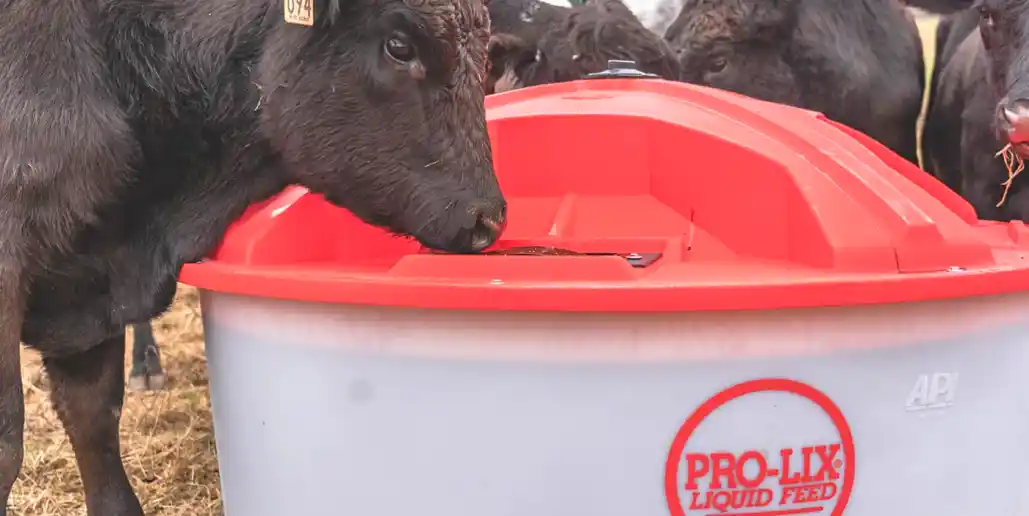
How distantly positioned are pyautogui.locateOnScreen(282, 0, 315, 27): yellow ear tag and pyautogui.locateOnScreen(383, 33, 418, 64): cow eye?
125 mm

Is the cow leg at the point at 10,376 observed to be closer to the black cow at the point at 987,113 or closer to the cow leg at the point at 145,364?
the cow leg at the point at 145,364

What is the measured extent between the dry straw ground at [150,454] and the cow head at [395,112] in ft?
3.57

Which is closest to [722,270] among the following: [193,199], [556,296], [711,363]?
[711,363]

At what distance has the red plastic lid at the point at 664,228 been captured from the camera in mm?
1174

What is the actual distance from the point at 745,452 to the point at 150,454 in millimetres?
1923

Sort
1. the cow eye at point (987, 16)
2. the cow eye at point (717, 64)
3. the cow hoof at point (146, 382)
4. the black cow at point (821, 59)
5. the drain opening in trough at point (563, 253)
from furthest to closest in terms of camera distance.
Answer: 1. the cow hoof at point (146, 382)
2. the cow eye at point (717, 64)
3. the black cow at point (821, 59)
4. the cow eye at point (987, 16)
5. the drain opening in trough at point (563, 253)

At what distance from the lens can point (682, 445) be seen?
1.20 meters

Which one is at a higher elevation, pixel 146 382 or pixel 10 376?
pixel 10 376

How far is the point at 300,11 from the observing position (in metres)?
1.51

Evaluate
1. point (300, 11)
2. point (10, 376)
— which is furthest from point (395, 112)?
point (10, 376)

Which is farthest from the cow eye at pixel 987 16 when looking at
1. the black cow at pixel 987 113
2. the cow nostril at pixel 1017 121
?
the cow nostril at pixel 1017 121

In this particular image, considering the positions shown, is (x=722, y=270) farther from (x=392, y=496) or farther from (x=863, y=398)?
(x=392, y=496)

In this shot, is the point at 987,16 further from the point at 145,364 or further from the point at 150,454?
the point at 145,364

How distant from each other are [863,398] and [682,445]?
0.82 feet
